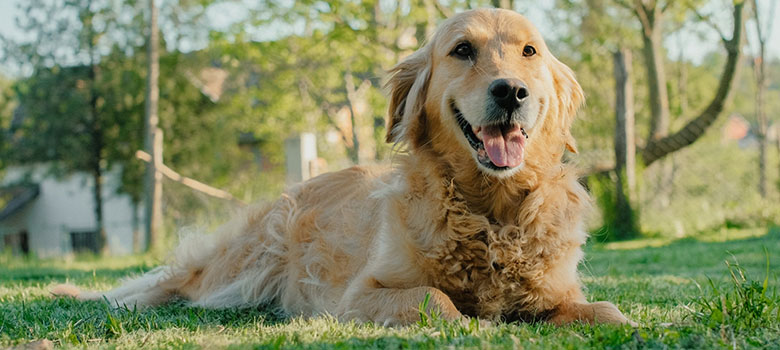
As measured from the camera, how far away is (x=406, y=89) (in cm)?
389

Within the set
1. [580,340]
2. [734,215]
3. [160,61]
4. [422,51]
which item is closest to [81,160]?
[160,61]

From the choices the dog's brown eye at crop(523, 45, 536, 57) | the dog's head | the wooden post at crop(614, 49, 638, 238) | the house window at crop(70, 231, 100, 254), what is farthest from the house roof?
the dog's brown eye at crop(523, 45, 536, 57)

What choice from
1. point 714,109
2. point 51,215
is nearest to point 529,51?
point 714,109

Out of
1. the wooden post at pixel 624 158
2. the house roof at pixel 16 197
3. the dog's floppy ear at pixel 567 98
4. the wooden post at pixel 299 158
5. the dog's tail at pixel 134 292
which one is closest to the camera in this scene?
the dog's floppy ear at pixel 567 98

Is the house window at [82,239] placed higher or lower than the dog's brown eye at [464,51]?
lower

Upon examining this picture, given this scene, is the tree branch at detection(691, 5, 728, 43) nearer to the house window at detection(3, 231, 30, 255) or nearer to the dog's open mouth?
the dog's open mouth

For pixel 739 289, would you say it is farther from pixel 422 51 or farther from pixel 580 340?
pixel 422 51

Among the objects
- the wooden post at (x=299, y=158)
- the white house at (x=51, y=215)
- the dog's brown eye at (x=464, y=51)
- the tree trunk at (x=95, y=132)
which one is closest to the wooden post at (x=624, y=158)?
the wooden post at (x=299, y=158)

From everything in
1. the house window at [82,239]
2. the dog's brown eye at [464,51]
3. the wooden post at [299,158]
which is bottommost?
the house window at [82,239]

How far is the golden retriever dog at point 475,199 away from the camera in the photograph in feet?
10.1

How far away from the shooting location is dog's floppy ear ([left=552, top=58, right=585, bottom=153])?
3678 mm

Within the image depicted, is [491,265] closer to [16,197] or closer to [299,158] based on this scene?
[299,158]

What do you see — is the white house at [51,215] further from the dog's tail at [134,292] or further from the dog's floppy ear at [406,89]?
the dog's floppy ear at [406,89]

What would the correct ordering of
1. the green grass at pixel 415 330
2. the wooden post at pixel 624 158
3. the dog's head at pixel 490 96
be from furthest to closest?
the wooden post at pixel 624 158
the dog's head at pixel 490 96
the green grass at pixel 415 330
